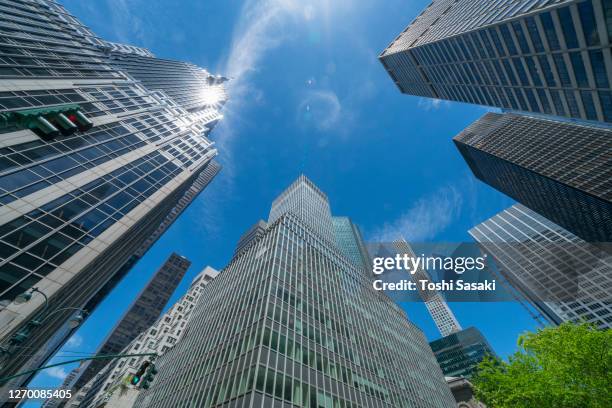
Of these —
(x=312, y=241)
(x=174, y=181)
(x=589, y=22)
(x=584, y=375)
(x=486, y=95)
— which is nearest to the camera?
(x=584, y=375)

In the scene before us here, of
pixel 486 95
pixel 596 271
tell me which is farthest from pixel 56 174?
pixel 596 271

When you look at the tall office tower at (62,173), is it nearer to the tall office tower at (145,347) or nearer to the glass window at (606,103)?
the tall office tower at (145,347)

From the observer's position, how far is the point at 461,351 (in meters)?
157

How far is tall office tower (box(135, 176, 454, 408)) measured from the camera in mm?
27219

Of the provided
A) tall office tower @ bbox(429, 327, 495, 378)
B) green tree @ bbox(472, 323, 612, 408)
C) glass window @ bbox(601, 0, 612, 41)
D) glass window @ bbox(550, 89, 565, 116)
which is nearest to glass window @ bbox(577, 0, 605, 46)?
glass window @ bbox(601, 0, 612, 41)

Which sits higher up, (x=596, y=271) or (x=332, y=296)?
(x=596, y=271)

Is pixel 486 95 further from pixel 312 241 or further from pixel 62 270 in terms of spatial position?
pixel 62 270

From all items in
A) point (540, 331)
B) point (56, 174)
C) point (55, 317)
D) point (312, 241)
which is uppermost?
point (312, 241)

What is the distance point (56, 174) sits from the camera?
2741 centimetres

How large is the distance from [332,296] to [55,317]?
35.8 m

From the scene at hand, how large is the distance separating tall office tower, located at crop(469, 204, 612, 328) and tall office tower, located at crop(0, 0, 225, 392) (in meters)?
140

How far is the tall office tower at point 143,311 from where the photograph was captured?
369 feet

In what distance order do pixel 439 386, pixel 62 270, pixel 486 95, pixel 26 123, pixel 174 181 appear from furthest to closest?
pixel 486 95
pixel 439 386
pixel 174 181
pixel 62 270
pixel 26 123

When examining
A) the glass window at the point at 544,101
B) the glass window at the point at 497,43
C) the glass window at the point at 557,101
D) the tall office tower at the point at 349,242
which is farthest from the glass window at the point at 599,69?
the tall office tower at the point at 349,242
